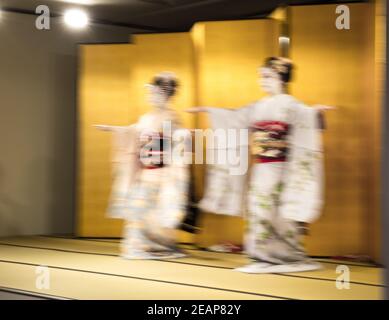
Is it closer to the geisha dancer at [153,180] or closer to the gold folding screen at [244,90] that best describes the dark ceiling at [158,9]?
the gold folding screen at [244,90]

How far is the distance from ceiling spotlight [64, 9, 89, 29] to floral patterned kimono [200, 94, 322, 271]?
9.83ft

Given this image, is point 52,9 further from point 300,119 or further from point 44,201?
point 300,119

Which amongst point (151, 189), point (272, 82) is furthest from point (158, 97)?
point (272, 82)

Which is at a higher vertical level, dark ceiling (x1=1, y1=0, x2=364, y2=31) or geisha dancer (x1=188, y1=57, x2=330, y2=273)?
dark ceiling (x1=1, y1=0, x2=364, y2=31)

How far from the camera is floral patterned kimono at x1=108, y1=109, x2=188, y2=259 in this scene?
4539 mm

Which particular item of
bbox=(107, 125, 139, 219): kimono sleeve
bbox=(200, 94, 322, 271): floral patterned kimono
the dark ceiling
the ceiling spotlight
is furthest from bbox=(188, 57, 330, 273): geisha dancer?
the ceiling spotlight

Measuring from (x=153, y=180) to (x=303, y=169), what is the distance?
119cm

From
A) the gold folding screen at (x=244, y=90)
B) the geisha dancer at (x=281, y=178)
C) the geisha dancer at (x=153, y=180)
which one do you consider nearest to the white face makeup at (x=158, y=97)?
the geisha dancer at (x=153, y=180)

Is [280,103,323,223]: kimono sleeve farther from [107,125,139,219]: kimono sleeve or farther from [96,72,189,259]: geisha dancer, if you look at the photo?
[107,125,139,219]: kimono sleeve

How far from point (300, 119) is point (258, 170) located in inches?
17.0

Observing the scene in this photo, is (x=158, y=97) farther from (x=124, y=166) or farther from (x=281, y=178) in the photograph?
(x=281, y=178)

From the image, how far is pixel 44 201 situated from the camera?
6.38 m

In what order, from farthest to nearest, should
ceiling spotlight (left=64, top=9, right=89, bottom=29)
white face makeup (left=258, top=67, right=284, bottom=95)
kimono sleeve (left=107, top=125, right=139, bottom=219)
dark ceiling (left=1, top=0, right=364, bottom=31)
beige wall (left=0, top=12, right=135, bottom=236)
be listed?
ceiling spotlight (left=64, top=9, right=89, bottom=29)
beige wall (left=0, top=12, right=135, bottom=236)
dark ceiling (left=1, top=0, right=364, bottom=31)
kimono sleeve (left=107, top=125, right=139, bottom=219)
white face makeup (left=258, top=67, right=284, bottom=95)

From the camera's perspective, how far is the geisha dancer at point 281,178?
3949 millimetres
